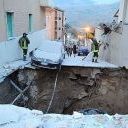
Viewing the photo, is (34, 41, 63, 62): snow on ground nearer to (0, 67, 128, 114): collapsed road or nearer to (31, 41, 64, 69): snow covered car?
(31, 41, 64, 69): snow covered car

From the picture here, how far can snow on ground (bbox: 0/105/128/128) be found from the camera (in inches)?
230

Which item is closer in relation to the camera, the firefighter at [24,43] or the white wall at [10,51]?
the white wall at [10,51]

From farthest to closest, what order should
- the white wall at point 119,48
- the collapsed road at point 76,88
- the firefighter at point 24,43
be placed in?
the firefighter at point 24,43 → the white wall at point 119,48 → the collapsed road at point 76,88

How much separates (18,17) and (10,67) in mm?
3758

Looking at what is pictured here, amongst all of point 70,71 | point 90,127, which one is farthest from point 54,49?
point 90,127

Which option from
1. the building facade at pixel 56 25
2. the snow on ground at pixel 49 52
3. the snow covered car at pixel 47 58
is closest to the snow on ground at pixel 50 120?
the snow covered car at pixel 47 58

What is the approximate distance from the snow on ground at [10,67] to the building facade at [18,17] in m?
1.41

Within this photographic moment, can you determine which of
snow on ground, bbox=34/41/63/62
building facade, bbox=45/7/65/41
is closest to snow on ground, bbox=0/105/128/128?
snow on ground, bbox=34/41/63/62

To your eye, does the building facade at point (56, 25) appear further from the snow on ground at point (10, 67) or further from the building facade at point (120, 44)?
the snow on ground at point (10, 67)

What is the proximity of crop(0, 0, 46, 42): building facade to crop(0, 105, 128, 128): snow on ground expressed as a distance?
9236 millimetres

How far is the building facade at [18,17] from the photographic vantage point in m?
15.2

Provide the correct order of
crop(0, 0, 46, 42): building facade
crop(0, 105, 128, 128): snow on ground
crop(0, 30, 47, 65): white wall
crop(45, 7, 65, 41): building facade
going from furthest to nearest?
crop(45, 7, 65, 41): building facade → crop(0, 30, 47, 65): white wall → crop(0, 0, 46, 42): building facade → crop(0, 105, 128, 128): snow on ground

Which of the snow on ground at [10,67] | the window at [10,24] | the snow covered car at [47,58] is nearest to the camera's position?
the snow on ground at [10,67]

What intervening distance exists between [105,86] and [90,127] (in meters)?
10.7
